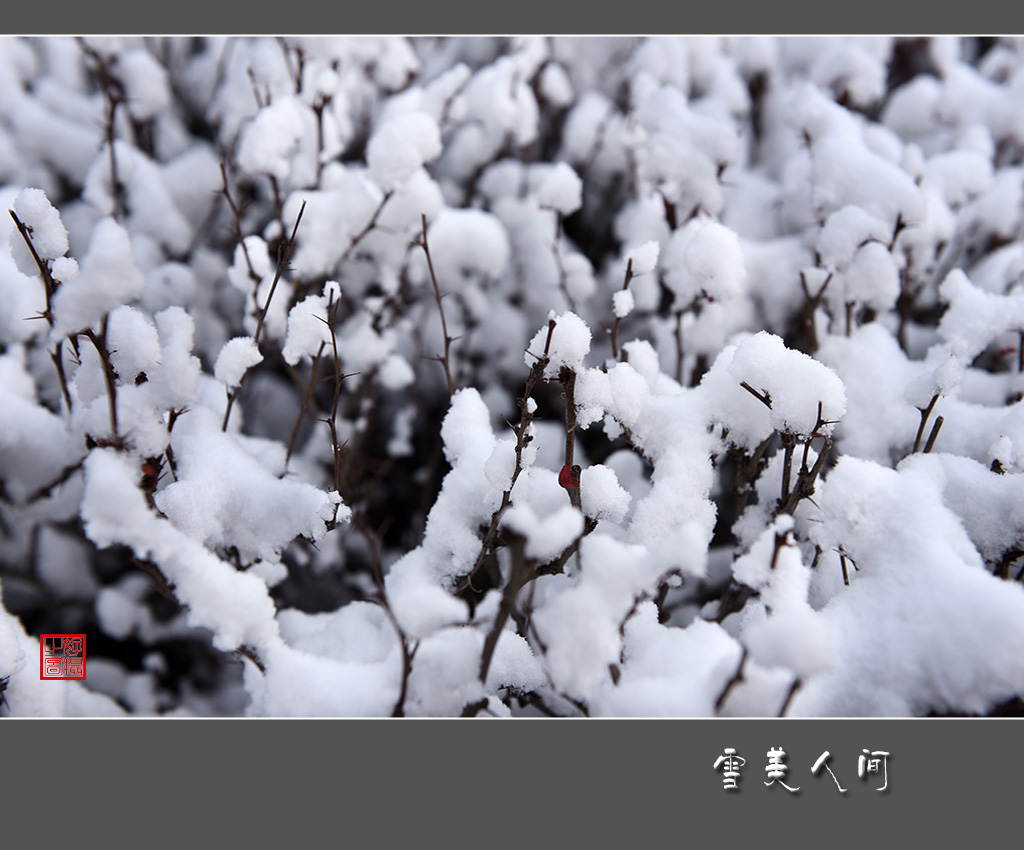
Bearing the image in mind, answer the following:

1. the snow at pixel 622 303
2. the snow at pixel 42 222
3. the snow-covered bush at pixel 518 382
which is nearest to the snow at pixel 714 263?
the snow-covered bush at pixel 518 382

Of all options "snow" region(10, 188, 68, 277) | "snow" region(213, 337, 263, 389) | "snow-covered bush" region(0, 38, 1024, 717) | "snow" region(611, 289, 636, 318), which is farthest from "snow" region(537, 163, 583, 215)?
"snow" region(10, 188, 68, 277)

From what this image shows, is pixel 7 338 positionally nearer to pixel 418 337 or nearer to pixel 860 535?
pixel 418 337

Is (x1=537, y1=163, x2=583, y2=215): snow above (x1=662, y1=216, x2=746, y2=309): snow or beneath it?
above

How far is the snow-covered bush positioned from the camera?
865 mm

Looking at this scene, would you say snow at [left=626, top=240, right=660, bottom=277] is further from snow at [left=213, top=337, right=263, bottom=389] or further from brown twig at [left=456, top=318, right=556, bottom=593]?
snow at [left=213, top=337, right=263, bottom=389]

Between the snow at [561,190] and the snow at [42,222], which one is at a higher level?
the snow at [561,190]

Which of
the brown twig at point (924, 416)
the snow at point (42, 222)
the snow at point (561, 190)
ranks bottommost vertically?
the brown twig at point (924, 416)

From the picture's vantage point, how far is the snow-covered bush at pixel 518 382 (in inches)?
34.0

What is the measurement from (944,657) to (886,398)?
0.54m

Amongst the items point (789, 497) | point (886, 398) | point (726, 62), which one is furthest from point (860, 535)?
point (726, 62)

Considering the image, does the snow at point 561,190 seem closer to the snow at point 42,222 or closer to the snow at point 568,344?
the snow at point 568,344

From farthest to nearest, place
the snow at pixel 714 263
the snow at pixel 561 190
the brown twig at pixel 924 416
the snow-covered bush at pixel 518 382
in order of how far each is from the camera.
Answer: the snow at pixel 561 190 → the snow at pixel 714 263 → the brown twig at pixel 924 416 → the snow-covered bush at pixel 518 382

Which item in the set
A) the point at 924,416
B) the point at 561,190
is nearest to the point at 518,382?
the point at 561,190

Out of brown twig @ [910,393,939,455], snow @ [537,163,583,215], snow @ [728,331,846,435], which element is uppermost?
snow @ [537,163,583,215]
